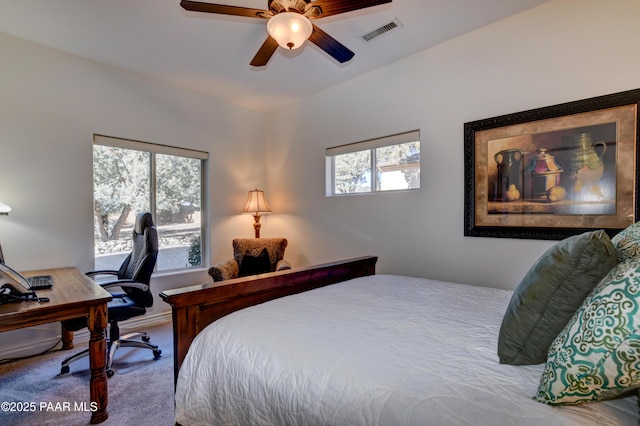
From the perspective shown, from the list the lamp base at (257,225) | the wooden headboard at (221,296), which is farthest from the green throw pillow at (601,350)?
the lamp base at (257,225)

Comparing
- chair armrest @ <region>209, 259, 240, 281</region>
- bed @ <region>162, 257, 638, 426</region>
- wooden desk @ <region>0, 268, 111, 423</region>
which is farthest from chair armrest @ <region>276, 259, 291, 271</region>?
wooden desk @ <region>0, 268, 111, 423</region>

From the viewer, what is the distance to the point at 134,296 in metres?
2.39

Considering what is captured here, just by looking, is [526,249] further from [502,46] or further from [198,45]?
[198,45]

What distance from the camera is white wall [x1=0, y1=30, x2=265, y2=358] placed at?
2.52 metres

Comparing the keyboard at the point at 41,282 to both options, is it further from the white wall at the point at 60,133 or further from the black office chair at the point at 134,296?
the white wall at the point at 60,133

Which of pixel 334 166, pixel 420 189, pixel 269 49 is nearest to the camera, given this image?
A: pixel 269 49

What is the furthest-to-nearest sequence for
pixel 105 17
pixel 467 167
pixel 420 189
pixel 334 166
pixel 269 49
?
pixel 334 166 → pixel 420 189 → pixel 467 167 → pixel 105 17 → pixel 269 49

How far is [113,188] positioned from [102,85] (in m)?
1.01

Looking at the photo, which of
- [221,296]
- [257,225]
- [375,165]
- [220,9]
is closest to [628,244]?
[221,296]

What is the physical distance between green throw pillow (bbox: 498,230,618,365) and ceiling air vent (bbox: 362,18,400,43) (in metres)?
2.11

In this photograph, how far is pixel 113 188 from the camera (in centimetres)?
316

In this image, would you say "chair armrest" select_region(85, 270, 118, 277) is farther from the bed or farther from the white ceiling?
the white ceiling

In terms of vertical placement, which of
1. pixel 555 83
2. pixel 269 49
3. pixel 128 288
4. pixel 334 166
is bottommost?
pixel 128 288

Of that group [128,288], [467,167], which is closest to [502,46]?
[467,167]
